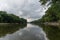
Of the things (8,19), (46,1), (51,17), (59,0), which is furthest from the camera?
(8,19)

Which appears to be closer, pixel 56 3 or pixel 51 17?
pixel 56 3

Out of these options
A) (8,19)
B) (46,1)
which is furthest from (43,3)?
(8,19)

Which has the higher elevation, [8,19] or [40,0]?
[8,19]

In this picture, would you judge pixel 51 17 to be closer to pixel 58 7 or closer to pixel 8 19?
pixel 8 19

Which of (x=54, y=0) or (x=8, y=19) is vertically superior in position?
(x=8, y=19)

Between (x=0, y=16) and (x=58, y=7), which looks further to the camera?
(x=0, y=16)

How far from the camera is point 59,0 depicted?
29703 millimetres

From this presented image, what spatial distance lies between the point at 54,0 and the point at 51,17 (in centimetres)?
7394

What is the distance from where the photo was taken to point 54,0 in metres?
30.8

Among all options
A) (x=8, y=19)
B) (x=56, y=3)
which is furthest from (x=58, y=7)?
(x=8, y=19)

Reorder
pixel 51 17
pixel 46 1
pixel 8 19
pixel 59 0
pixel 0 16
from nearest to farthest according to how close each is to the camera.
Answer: pixel 59 0 → pixel 46 1 → pixel 51 17 → pixel 0 16 → pixel 8 19

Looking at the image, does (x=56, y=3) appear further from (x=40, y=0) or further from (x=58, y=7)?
(x=40, y=0)

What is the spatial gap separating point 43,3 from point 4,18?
380 ft

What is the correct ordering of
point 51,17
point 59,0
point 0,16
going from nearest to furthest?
point 59,0, point 51,17, point 0,16
